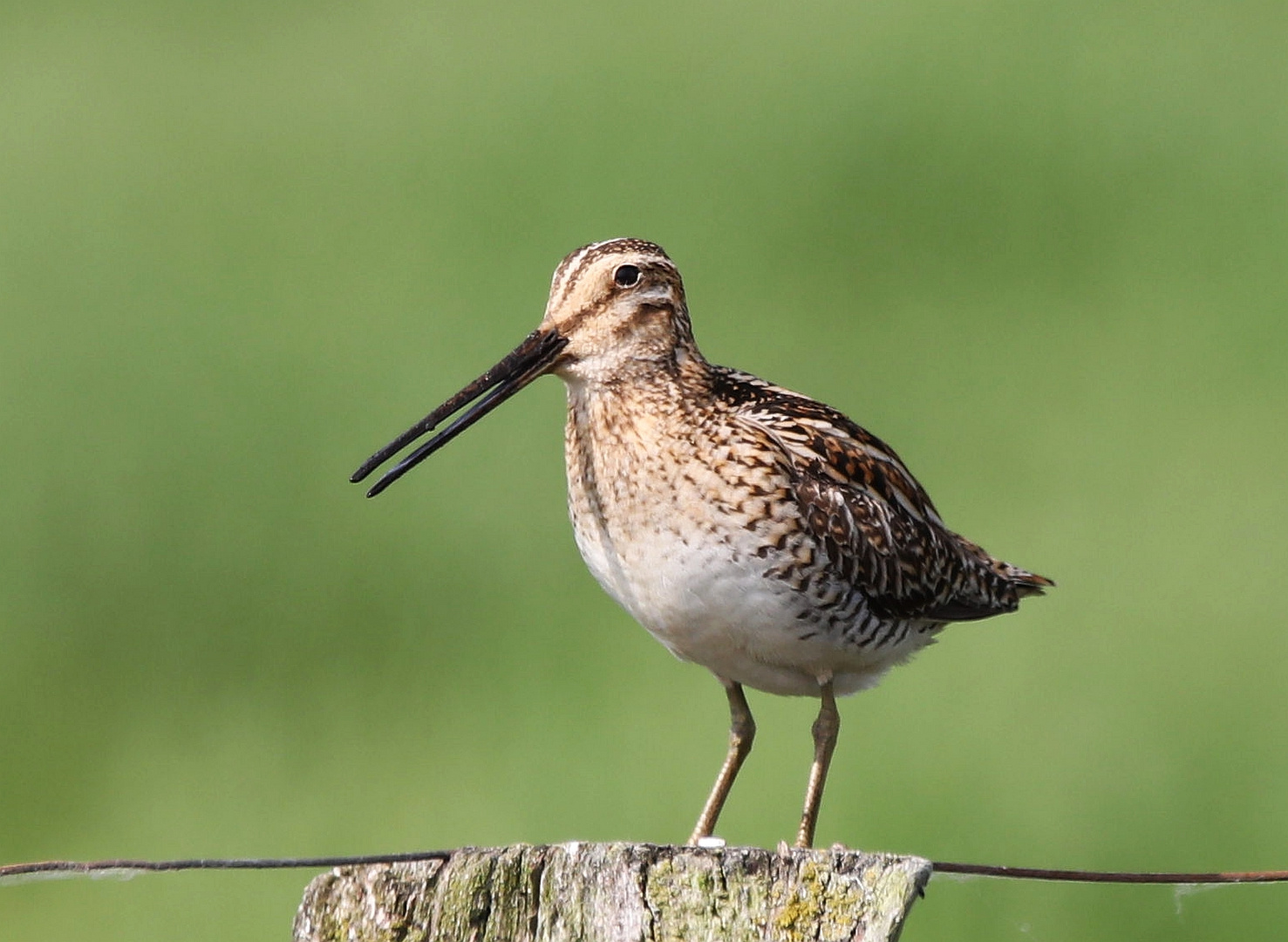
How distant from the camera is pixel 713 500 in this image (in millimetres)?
5680

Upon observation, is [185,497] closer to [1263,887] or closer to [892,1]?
[1263,887]

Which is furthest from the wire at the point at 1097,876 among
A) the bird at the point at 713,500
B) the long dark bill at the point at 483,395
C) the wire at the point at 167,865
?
the long dark bill at the point at 483,395

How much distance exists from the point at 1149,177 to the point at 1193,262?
3.11ft

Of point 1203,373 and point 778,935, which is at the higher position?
point 1203,373

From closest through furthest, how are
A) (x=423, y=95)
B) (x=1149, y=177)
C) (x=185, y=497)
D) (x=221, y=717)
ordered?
(x=221, y=717) → (x=185, y=497) → (x=1149, y=177) → (x=423, y=95)

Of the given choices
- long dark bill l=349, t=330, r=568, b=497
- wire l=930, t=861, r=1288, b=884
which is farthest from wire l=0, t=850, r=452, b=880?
long dark bill l=349, t=330, r=568, b=497

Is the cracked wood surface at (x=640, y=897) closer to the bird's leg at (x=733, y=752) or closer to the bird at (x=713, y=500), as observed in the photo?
the bird at (x=713, y=500)

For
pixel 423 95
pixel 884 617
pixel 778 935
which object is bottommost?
pixel 778 935

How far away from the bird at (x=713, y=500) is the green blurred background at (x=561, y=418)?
7.49 feet

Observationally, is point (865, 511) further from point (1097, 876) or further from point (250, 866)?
point (250, 866)

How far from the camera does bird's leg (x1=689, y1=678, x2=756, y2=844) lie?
238 inches

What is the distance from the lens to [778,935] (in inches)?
152

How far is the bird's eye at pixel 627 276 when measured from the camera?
5891 millimetres

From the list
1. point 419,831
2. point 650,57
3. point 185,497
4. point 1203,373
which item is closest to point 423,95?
point 650,57
